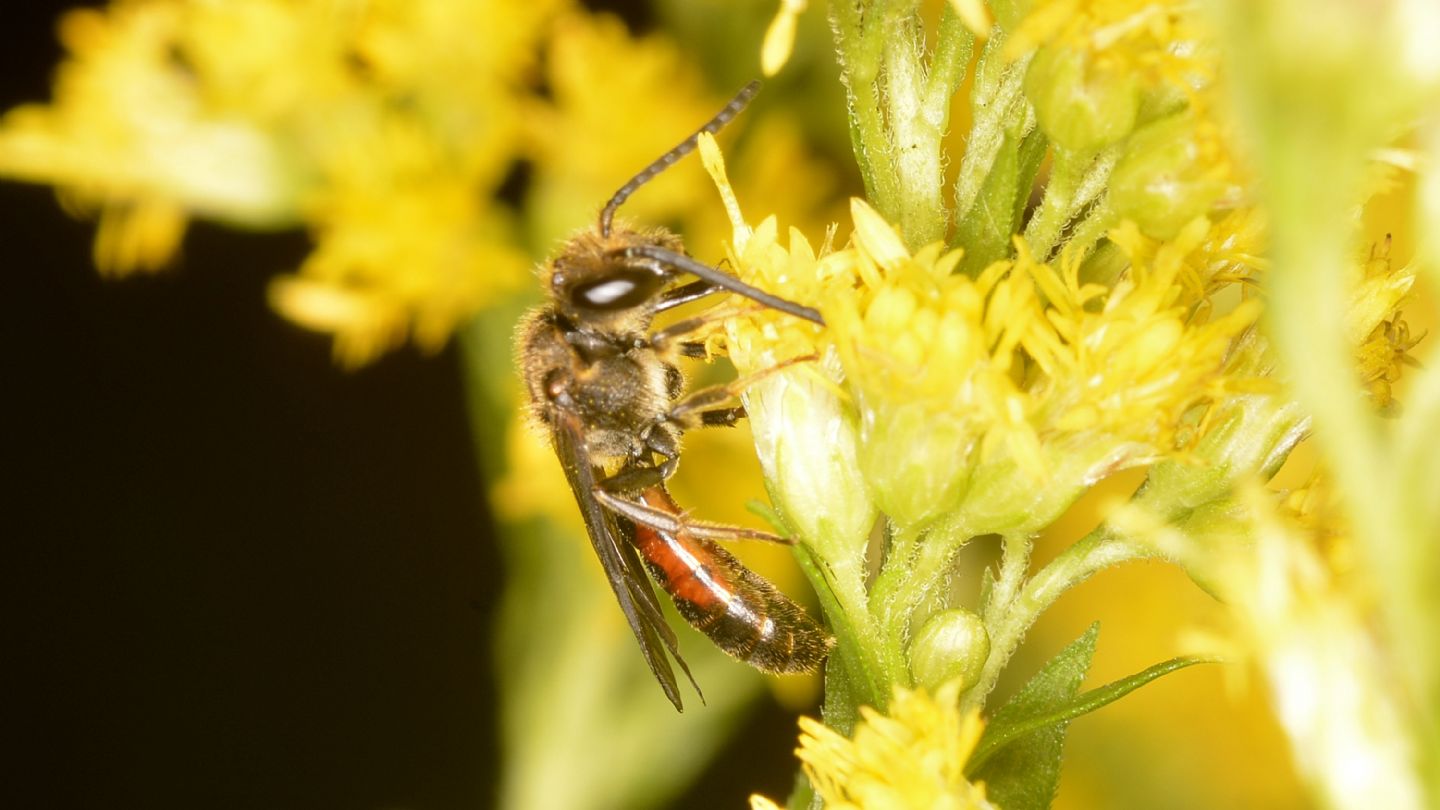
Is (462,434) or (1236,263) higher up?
(462,434)

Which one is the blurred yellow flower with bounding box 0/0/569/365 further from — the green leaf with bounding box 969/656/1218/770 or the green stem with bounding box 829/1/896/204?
the green leaf with bounding box 969/656/1218/770

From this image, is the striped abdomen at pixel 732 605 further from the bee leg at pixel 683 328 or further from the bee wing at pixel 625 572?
the bee leg at pixel 683 328

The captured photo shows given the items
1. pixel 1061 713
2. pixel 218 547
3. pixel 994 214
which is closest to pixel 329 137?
pixel 218 547

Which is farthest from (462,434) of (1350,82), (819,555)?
(1350,82)

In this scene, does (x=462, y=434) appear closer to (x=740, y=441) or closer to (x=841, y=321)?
(x=740, y=441)

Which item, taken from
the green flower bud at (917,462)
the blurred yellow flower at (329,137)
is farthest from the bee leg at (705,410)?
the blurred yellow flower at (329,137)

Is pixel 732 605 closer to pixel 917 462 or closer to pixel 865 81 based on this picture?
pixel 917 462
